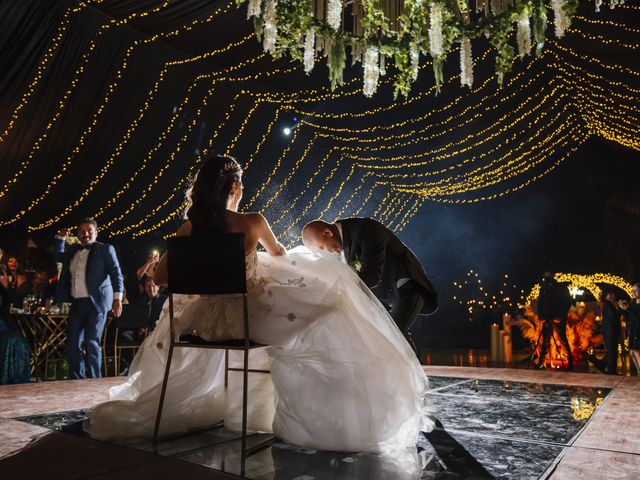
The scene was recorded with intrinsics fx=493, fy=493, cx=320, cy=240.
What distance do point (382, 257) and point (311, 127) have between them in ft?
21.8

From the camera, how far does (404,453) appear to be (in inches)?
72.8

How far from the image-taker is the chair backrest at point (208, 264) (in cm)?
190

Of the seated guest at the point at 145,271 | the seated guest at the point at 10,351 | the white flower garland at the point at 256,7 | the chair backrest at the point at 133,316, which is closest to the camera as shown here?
the white flower garland at the point at 256,7

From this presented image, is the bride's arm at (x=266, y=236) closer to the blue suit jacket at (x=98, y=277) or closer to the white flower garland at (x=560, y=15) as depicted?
the white flower garland at (x=560, y=15)

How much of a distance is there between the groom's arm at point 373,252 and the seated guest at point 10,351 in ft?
10.7

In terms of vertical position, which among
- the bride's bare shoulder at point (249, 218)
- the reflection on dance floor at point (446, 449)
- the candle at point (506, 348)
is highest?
the bride's bare shoulder at point (249, 218)

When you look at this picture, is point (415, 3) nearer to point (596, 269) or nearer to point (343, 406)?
point (343, 406)

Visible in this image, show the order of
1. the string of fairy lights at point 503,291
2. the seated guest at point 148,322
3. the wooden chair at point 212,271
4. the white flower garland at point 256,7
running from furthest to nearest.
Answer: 1. the string of fairy lights at point 503,291
2. the seated guest at point 148,322
3. the white flower garland at point 256,7
4. the wooden chair at point 212,271

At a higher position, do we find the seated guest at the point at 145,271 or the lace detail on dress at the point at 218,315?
the seated guest at the point at 145,271

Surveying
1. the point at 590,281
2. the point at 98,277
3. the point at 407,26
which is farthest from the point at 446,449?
the point at 590,281

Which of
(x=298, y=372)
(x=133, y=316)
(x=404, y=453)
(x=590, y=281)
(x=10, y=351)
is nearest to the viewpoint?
(x=404, y=453)

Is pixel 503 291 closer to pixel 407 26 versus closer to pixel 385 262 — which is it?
pixel 385 262

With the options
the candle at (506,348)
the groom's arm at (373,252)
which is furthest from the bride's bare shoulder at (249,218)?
the candle at (506,348)

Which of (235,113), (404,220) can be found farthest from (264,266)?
(404,220)
